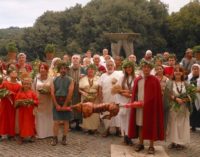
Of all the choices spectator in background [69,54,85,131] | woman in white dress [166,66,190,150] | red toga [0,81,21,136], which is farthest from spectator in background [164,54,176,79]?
red toga [0,81,21,136]

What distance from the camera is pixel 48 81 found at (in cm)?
1099

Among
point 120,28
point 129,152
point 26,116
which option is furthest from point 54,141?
point 120,28

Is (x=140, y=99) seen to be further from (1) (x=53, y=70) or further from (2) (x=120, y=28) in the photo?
(2) (x=120, y=28)

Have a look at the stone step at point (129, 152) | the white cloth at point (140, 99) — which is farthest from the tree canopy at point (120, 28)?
the white cloth at point (140, 99)

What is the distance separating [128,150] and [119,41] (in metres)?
15.6

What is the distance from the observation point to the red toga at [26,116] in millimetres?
10677

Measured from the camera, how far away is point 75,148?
33.4 ft

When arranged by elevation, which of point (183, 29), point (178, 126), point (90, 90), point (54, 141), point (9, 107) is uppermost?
point (183, 29)

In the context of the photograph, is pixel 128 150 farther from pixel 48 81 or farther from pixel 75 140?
pixel 48 81

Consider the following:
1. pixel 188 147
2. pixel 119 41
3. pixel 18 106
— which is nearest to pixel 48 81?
pixel 18 106

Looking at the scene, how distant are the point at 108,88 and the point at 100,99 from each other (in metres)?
0.36

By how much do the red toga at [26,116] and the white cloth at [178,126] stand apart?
10.4 ft

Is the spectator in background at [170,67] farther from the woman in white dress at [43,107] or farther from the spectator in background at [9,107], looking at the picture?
the spectator in background at [9,107]

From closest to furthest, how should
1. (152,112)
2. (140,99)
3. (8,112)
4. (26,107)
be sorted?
1. (152,112)
2. (140,99)
3. (26,107)
4. (8,112)
